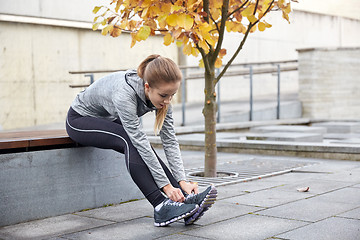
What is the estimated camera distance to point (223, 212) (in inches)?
173

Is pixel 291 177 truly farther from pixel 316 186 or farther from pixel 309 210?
pixel 309 210

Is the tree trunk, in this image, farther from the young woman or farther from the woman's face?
the woman's face

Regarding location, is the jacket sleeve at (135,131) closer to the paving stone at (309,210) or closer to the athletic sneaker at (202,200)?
the athletic sneaker at (202,200)

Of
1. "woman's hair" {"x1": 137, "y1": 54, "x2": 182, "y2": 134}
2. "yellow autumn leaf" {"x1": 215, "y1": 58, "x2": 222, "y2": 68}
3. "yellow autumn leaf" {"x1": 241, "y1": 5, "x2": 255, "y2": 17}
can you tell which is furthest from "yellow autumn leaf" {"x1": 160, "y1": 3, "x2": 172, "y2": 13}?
"yellow autumn leaf" {"x1": 215, "y1": 58, "x2": 222, "y2": 68}

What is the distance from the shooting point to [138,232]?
3816 mm

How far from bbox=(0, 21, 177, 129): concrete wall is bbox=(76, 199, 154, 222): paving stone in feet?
28.6

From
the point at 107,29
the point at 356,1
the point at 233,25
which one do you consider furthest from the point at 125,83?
the point at 356,1

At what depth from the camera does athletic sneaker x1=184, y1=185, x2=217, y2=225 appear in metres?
3.76

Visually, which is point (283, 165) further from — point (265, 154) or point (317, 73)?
point (317, 73)

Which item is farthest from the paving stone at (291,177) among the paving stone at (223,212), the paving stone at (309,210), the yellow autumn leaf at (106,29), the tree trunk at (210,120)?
the yellow autumn leaf at (106,29)

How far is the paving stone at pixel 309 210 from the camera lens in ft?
13.7

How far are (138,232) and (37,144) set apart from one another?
1070 mm

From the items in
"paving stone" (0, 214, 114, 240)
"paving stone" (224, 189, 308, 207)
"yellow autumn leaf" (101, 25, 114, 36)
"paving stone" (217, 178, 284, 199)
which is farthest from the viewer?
"yellow autumn leaf" (101, 25, 114, 36)

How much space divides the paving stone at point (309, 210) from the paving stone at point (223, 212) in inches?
6.0
